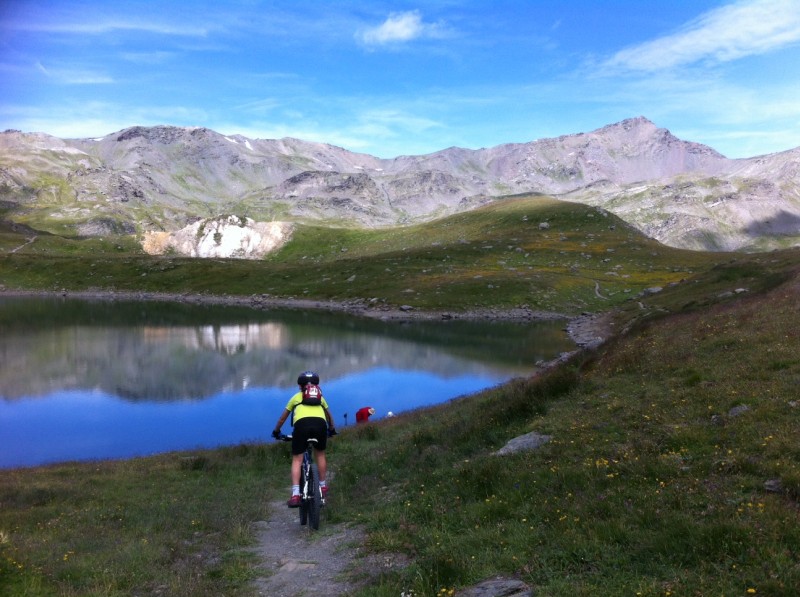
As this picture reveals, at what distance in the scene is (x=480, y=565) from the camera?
32.3ft

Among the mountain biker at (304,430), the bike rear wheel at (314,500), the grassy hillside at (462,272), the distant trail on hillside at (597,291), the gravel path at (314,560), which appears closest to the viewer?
the gravel path at (314,560)

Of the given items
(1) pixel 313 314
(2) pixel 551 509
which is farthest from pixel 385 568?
(1) pixel 313 314

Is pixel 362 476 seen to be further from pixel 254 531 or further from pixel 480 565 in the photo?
pixel 480 565

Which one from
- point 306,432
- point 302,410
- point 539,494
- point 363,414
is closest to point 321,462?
point 306,432

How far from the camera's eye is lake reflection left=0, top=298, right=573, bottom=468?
37281 millimetres

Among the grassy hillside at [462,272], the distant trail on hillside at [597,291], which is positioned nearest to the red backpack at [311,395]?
the grassy hillside at [462,272]

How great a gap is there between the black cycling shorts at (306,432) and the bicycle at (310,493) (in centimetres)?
14

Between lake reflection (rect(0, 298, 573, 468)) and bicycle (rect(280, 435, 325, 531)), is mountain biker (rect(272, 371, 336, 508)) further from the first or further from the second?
lake reflection (rect(0, 298, 573, 468))

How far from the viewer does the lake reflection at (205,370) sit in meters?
37.3

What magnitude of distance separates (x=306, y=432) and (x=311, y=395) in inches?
41.3

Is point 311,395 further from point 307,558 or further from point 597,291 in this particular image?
point 597,291

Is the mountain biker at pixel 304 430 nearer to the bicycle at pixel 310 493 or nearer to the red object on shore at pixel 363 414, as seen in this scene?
the bicycle at pixel 310 493

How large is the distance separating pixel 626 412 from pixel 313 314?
90.7 meters

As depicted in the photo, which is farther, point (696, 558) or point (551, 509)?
point (551, 509)
